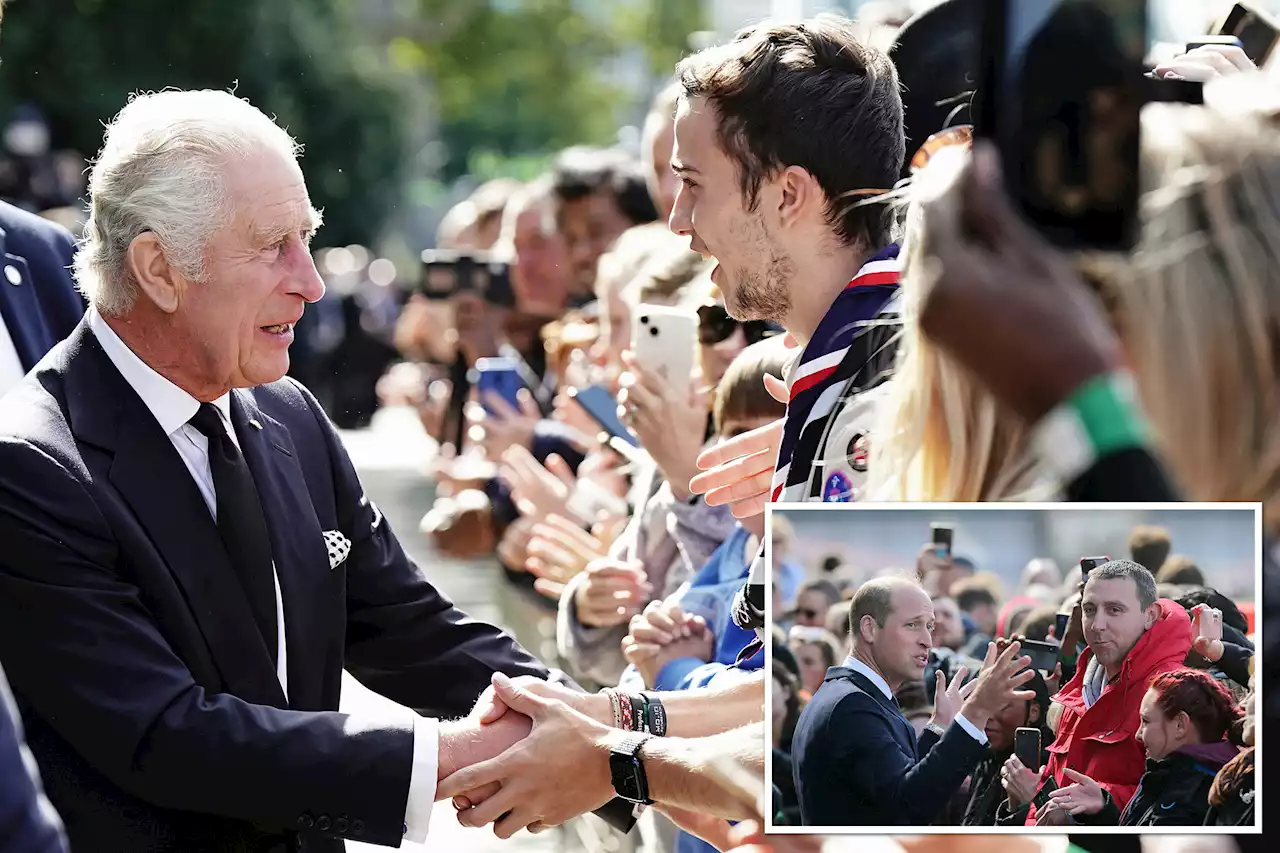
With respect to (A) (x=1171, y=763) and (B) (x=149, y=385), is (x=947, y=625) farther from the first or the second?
(B) (x=149, y=385)

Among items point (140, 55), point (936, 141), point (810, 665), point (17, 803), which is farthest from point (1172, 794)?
point (140, 55)

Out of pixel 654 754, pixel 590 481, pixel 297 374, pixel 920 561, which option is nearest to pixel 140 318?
pixel 654 754

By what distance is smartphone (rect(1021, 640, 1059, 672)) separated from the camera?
1.66m

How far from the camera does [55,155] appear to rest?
1866 cm

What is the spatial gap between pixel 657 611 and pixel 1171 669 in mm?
1750

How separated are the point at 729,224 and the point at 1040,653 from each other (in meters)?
1.19

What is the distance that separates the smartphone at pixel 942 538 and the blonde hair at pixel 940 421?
3 centimetres

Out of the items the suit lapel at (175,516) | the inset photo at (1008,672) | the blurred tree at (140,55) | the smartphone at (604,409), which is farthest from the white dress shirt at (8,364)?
the blurred tree at (140,55)

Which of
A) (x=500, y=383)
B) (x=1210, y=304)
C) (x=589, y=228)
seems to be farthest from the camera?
(x=589, y=228)

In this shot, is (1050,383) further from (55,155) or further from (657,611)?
(55,155)

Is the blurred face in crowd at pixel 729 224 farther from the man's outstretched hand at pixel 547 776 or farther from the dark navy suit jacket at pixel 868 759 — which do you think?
the dark navy suit jacket at pixel 868 759

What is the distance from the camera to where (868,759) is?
67.1 inches

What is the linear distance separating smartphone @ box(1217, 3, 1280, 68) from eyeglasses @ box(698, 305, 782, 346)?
122 cm

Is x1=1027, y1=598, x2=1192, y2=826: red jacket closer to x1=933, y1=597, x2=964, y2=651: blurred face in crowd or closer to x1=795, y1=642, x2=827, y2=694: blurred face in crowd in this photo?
x1=933, y1=597, x2=964, y2=651: blurred face in crowd
